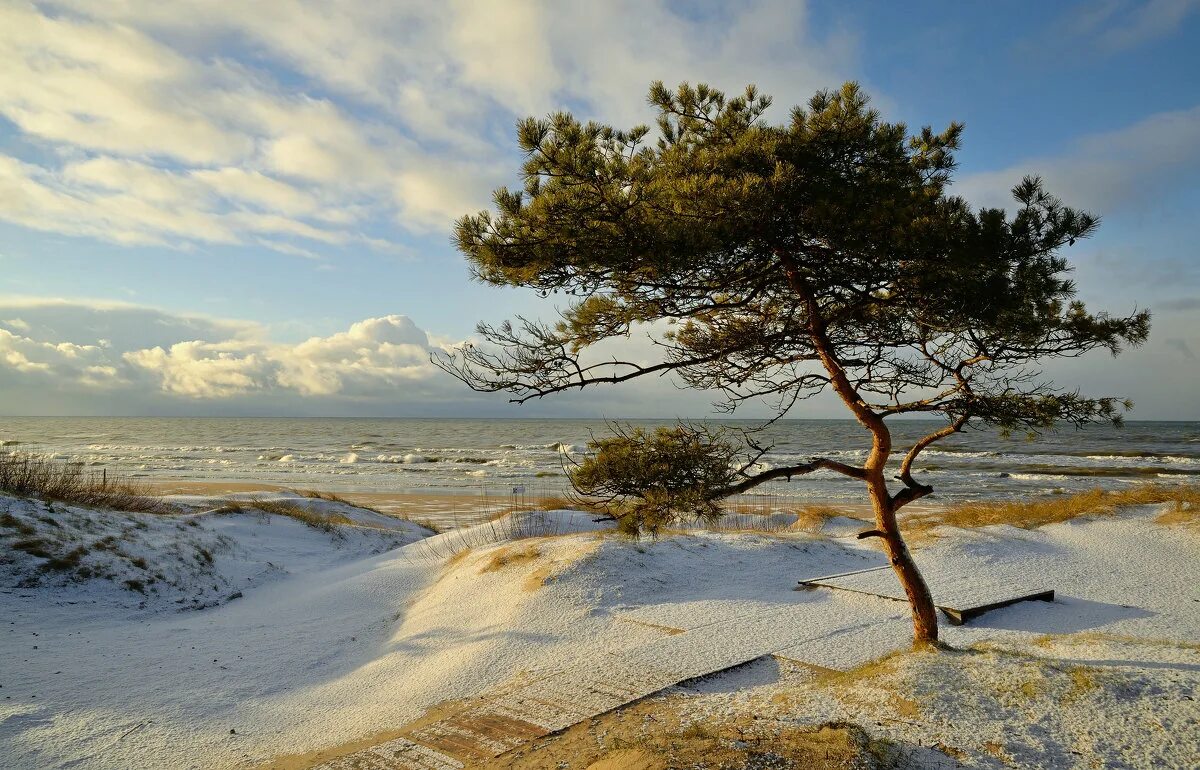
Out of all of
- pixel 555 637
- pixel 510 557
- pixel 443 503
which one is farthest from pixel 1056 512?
pixel 443 503

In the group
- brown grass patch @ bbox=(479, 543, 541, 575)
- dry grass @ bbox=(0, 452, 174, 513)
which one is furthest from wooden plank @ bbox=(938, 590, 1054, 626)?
dry grass @ bbox=(0, 452, 174, 513)

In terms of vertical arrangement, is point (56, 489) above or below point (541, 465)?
above

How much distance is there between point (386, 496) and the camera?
24.6m

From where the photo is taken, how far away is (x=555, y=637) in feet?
18.5

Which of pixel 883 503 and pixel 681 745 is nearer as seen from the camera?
pixel 681 745

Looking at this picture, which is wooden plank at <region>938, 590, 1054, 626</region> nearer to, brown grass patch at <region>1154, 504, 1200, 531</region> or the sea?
brown grass patch at <region>1154, 504, 1200, 531</region>

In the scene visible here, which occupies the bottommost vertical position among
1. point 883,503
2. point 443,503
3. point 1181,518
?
point 443,503

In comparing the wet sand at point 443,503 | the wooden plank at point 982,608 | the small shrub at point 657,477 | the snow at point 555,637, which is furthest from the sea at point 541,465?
the small shrub at point 657,477

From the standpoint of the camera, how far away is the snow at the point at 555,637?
3.66 m

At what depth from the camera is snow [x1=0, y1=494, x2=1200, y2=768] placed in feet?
12.0

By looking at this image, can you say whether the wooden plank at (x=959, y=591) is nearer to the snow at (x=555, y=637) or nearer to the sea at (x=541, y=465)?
the snow at (x=555, y=637)

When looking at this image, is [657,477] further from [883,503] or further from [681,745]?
[883,503]

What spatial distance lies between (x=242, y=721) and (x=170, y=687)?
3.20ft

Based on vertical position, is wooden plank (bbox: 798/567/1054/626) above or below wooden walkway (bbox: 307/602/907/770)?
above
